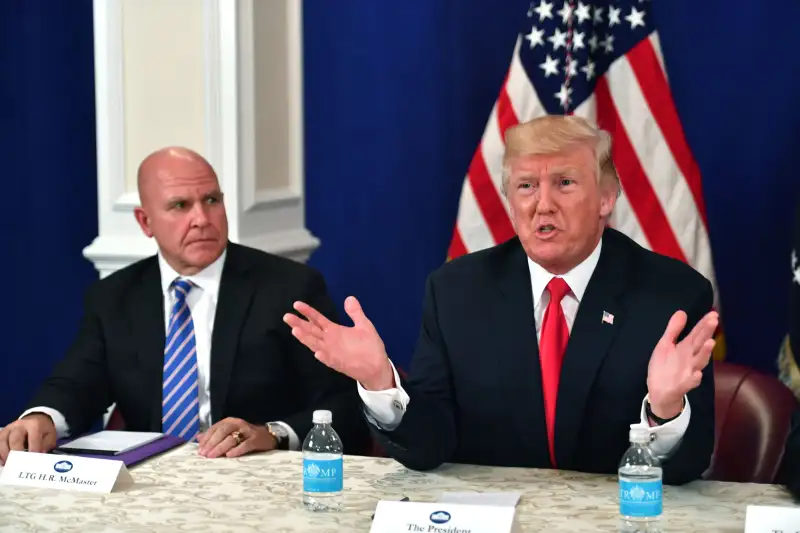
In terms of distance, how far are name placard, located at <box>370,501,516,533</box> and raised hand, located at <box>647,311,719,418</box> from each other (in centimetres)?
43

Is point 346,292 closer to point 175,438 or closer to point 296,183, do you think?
point 296,183

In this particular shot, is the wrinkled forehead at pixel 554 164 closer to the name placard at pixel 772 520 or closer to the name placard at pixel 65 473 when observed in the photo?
the name placard at pixel 772 520

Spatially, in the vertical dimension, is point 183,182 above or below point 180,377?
above

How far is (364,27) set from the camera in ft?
16.1

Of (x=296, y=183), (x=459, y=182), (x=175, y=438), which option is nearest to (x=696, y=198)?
(x=459, y=182)

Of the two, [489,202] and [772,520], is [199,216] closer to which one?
[489,202]

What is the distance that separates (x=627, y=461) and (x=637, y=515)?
11cm

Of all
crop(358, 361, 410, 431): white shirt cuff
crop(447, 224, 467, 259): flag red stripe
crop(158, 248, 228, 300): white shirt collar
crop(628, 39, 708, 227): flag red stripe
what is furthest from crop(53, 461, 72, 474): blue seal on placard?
crop(628, 39, 708, 227): flag red stripe

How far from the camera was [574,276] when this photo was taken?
9.11ft

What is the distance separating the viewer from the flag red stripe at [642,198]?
417 centimetres

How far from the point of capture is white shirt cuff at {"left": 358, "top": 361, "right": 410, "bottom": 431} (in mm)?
2523

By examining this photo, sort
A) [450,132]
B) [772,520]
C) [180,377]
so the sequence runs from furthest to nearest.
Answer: [450,132], [180,377], [772,520]

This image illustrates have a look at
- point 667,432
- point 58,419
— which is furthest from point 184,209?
point 667,432

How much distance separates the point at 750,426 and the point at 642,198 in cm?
139
